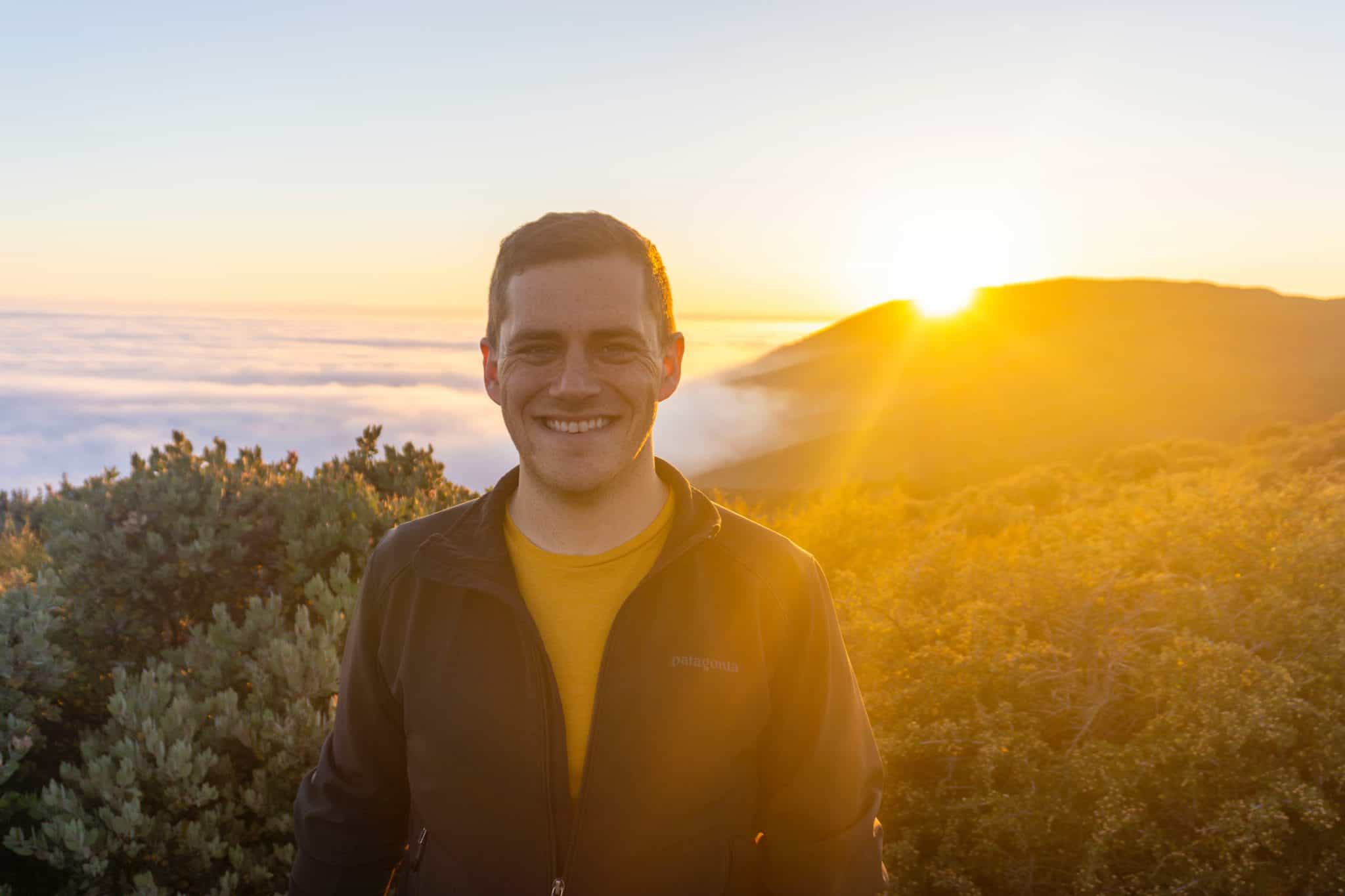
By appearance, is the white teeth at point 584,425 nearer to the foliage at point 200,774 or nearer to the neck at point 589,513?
the neck at point 589,513

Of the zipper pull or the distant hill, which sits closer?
the zipper pull

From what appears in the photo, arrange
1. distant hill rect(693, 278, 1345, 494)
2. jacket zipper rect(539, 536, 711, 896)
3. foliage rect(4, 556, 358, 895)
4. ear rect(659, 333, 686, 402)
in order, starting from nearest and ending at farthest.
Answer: jacket zipper rect(539, 536, 711, 896) → ear rect(659, 333, 686, 402) → foliage rect(4, 556, 358, 895) → distant hill rect(693, 278, 1345, 494)

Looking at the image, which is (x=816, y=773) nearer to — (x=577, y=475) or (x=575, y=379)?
(x=577, y=475)

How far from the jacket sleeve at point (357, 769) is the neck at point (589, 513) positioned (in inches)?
19.7

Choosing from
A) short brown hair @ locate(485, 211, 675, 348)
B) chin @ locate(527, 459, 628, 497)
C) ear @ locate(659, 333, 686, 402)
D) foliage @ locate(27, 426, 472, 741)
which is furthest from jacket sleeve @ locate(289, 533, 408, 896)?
foliage @ locate(27, 426, 472, 741)

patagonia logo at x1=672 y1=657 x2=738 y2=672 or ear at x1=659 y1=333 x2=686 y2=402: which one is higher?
ear at x1=659 y1=333 x2=686 y2=402

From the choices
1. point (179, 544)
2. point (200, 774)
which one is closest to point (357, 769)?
point (200, 774)

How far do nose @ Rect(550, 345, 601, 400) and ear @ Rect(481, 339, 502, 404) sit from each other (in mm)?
264

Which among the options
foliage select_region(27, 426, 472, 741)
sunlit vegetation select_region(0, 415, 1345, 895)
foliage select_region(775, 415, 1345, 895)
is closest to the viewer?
sunlit vegetation select_region(0, 415, 1345, 895)

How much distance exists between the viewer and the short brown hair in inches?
91.8

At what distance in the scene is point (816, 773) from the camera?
7.55ft

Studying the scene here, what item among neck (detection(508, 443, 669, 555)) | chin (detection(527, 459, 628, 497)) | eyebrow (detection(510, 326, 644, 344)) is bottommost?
neck (detection(508, 443, 669, 555))

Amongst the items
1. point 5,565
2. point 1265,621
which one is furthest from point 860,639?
point 5,565

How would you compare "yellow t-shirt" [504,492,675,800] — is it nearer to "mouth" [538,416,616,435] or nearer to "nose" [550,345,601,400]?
"mouth" [538,416,616,435]
